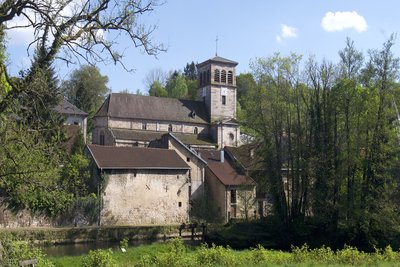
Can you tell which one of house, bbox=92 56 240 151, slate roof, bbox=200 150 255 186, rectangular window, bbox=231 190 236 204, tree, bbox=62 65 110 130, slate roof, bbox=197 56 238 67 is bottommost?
rectangular window, bbox=231 190 236 204

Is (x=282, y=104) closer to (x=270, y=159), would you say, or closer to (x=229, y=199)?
(x=270, y=159)

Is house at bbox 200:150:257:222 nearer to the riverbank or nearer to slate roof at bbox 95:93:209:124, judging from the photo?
the riverbank

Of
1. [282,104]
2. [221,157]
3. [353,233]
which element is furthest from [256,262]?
[221,157]

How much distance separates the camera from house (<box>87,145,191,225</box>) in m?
36.7

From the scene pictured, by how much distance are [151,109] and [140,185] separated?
2041 centimetres

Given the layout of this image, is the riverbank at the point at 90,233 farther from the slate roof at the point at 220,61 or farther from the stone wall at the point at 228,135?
the slate roof at the point at 220,61

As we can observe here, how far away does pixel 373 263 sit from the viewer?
15.9 m

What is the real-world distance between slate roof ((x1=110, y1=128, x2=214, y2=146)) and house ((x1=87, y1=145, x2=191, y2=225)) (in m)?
11.9

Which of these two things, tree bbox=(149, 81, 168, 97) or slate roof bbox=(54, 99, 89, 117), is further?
tree bbox=(149, 81, 168, 97)

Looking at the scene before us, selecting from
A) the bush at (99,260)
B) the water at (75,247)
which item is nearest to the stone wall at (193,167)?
the water at (75,247)

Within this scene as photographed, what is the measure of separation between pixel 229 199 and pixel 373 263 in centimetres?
2491

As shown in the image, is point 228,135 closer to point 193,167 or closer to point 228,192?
point 193,167

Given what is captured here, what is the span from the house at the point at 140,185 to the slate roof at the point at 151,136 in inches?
469

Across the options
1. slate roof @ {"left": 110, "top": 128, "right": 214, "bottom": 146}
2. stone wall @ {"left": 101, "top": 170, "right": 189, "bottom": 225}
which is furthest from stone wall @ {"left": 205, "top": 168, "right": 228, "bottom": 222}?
slate roof @ {"left": 110, "top": 128, "right": 214, "bottom": 146}
